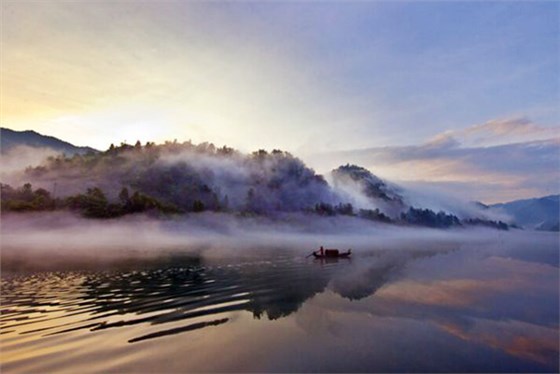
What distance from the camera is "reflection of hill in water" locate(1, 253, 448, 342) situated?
25.1 meters

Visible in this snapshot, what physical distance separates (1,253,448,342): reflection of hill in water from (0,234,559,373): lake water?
14cm

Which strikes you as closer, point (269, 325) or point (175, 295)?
point (269, 325)

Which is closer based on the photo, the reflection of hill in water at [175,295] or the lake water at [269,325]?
the lake water at [269,325]

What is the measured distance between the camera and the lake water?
716 inches

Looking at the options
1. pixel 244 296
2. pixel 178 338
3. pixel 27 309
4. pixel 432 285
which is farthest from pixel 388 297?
pixel 27 309

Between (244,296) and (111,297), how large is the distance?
11861 millimetres

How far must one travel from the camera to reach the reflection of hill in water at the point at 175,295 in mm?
25141

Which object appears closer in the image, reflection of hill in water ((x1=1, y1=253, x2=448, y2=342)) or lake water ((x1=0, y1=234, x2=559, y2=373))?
lake water ((x1=0, y1=234, x2=559, y2=373))

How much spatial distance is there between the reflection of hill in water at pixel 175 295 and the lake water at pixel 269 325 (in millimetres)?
137

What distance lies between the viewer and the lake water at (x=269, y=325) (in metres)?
18.2

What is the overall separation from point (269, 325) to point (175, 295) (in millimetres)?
12463

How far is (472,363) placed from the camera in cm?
1883

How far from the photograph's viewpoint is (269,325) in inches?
987

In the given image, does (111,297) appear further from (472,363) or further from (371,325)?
(472,363)
